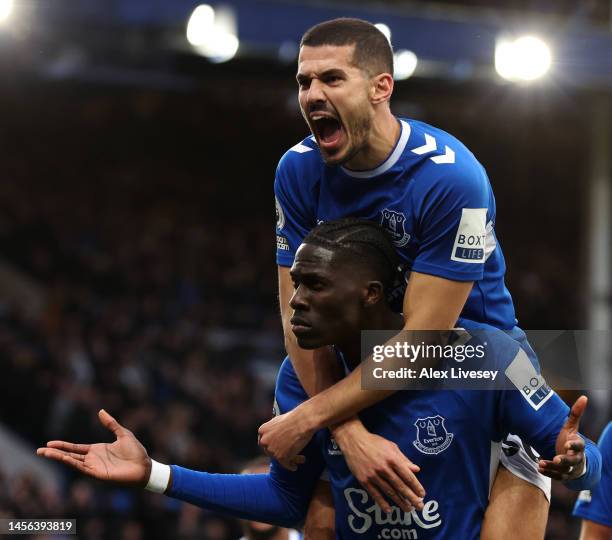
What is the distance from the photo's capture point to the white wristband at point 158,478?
3.91 metres

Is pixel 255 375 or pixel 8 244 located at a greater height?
pixel 8 244

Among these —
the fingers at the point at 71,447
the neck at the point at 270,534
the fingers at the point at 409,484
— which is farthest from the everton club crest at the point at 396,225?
the neck at the point at 270,534

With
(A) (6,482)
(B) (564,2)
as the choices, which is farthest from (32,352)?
(B) (564,2)

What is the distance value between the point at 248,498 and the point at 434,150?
1.45 meters

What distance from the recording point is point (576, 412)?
131 inches

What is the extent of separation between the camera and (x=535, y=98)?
57.0 feet

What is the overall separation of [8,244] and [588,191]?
8.73 meters

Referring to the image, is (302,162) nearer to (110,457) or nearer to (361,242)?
(361,242)

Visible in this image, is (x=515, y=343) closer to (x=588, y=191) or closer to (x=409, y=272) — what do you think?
(x=409, y=272)

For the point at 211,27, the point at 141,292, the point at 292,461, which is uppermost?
the point at 211,27

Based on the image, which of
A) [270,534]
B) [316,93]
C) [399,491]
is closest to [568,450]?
[399,491]

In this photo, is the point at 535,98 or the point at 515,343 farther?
the point at 535,98

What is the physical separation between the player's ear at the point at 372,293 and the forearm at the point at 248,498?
87 cm

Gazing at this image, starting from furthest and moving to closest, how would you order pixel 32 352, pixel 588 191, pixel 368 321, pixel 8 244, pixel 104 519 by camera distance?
pixel 588 191 < pixel 8 244 < pixel 32 352 < pixel 104 519 < pixel 368 321
